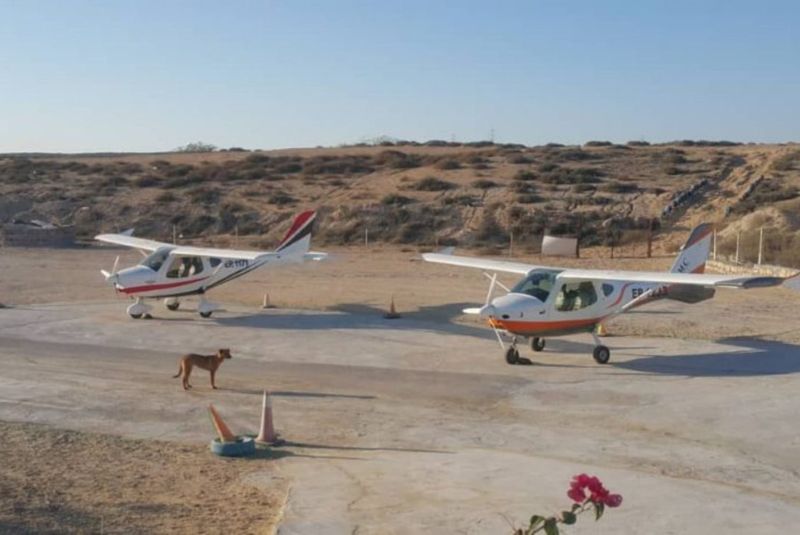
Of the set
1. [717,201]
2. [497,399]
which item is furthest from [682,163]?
[497,399]

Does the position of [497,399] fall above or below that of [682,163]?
below

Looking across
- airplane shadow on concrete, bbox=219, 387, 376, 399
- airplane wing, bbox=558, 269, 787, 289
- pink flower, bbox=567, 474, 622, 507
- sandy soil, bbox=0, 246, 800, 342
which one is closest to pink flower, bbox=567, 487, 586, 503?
pink flower, bbox=567, 474, 622, 507

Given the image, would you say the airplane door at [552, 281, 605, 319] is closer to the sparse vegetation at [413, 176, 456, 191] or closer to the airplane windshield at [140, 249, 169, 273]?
the airplane windshield at [140, 249, 169, 273]

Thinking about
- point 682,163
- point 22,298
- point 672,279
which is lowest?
point 22,298

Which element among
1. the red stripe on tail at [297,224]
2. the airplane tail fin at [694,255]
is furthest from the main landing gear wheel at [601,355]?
the red stripe on tail at [297,224]

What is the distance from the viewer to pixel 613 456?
1344 cm

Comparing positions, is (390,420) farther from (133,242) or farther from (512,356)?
(133,242)

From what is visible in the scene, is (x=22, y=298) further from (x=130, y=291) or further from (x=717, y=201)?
(x=717, y=201)

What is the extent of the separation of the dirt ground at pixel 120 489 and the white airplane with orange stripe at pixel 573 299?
25.6 feet

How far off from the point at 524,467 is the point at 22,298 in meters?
22.0

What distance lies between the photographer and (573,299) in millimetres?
20531

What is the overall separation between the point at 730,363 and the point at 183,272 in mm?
14134

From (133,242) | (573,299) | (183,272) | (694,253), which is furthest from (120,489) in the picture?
(133,242)

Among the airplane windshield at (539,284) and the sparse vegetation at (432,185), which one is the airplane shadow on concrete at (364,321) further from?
the sparse vegetation at (432,185)
